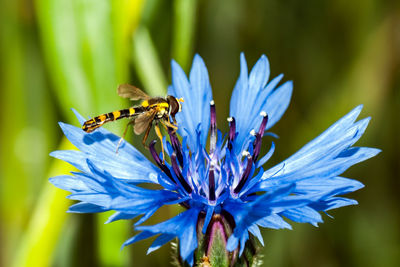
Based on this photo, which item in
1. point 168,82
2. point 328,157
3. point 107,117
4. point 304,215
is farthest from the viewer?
point 168,82

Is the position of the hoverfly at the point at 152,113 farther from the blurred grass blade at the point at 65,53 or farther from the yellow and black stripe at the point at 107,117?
the blurred grass blade at the point at 65,53

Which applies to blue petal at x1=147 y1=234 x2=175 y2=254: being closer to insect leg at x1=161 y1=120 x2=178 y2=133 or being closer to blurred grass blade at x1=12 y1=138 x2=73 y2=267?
insect leg at x1=161 y1=120 x2=178 y2=133

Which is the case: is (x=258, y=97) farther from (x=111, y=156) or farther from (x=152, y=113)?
(x=111, y=156)

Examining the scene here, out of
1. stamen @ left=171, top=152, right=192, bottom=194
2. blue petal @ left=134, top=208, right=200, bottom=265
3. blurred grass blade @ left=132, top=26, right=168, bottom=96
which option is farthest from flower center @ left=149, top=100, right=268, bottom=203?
blurred grass blade @ left=132, top=26, right=168, bottom=96

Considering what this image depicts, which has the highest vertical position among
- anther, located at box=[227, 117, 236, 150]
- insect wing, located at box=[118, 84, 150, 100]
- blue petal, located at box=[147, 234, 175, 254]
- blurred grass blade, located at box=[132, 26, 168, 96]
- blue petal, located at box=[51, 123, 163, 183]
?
blurred grass blade, located at box=[132, 26, 168, 96]

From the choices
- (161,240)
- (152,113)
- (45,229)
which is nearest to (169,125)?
(152,113)

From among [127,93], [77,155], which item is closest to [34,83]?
[127,93]
